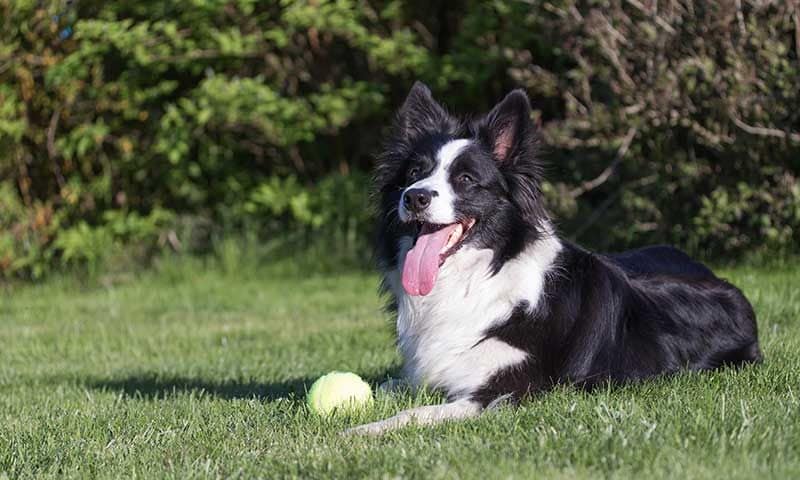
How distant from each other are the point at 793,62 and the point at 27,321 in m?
7.64

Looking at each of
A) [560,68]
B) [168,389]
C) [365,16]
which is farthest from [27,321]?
[560,68]

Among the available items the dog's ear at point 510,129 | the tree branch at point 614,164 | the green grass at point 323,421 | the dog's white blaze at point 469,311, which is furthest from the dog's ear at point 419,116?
the tree branch at point 614,164

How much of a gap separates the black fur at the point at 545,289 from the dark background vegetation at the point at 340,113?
4.65 metres

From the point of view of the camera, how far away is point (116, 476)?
407 cm

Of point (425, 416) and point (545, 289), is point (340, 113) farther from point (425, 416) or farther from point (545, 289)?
point (425, 416)

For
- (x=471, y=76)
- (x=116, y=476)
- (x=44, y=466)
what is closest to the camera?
(x=116, y=476)

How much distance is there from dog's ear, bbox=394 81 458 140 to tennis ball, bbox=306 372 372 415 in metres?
1.31

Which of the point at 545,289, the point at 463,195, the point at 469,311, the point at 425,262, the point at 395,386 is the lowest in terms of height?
the point at 395,386

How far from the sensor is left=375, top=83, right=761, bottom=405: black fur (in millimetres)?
5082

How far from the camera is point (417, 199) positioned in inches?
193

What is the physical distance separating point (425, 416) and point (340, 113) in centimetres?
875

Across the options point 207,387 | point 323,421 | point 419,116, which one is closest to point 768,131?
point 419,116

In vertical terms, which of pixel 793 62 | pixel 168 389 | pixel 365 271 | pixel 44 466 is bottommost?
pixel 365 271

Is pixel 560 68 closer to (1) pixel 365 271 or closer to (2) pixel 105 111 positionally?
(1) pixel 365 271
